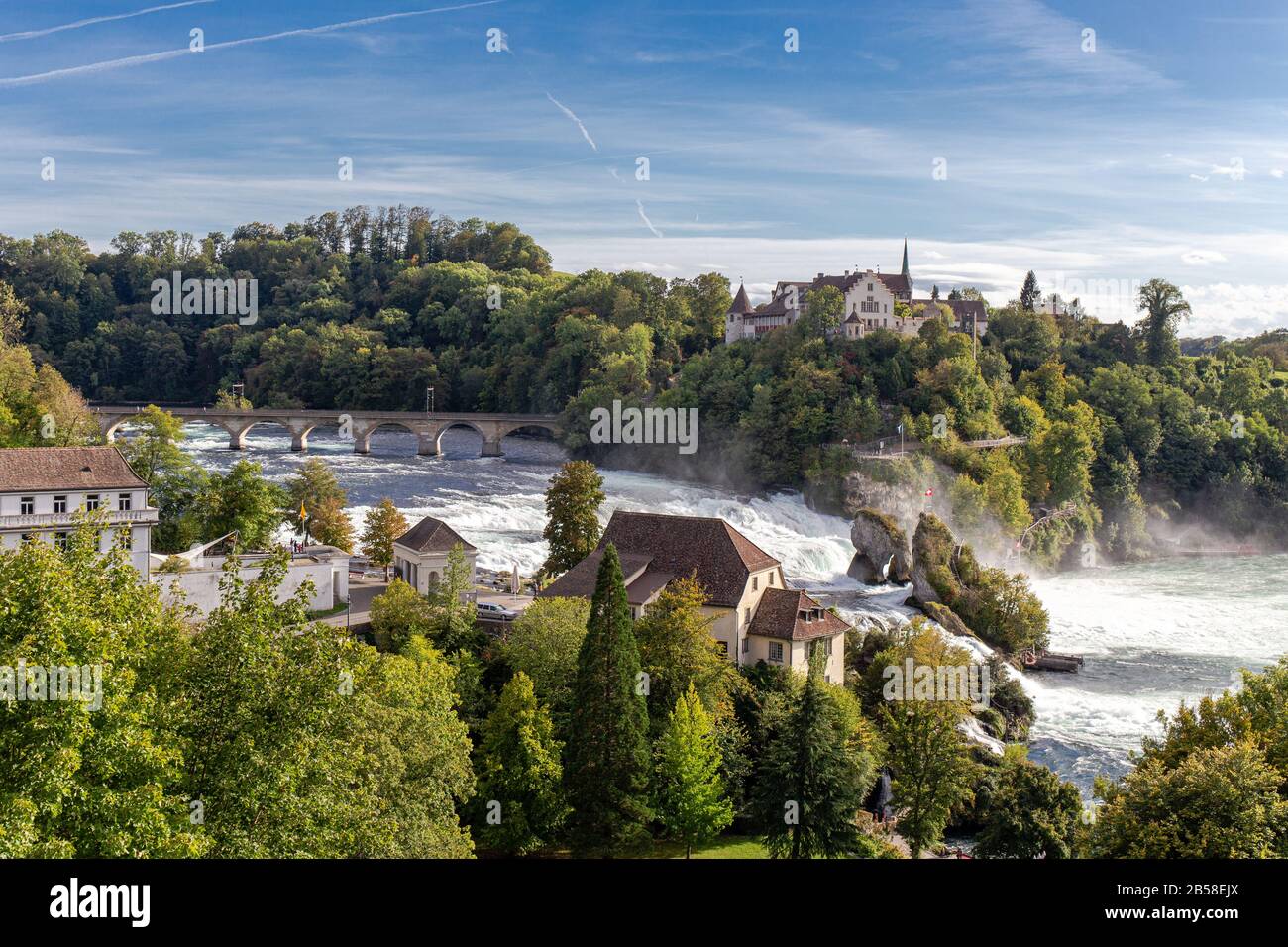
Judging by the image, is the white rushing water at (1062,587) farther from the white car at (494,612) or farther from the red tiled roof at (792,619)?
the white car at (494,612)

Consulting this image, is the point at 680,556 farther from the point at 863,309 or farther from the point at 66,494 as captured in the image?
the point at 863,309

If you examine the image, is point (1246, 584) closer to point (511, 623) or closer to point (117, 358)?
point (511, 623)

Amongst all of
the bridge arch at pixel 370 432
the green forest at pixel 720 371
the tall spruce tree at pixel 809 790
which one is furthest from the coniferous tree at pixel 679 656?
the bridge arch at pixel 370 432

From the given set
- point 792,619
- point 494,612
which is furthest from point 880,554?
point 494,612

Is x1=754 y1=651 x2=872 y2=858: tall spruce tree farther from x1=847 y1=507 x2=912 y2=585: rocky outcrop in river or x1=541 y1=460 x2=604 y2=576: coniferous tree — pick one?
x1=847 y1=507 x2=912 y2=585: rocky outcrop in river

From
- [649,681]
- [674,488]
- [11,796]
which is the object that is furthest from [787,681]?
[674,488]
